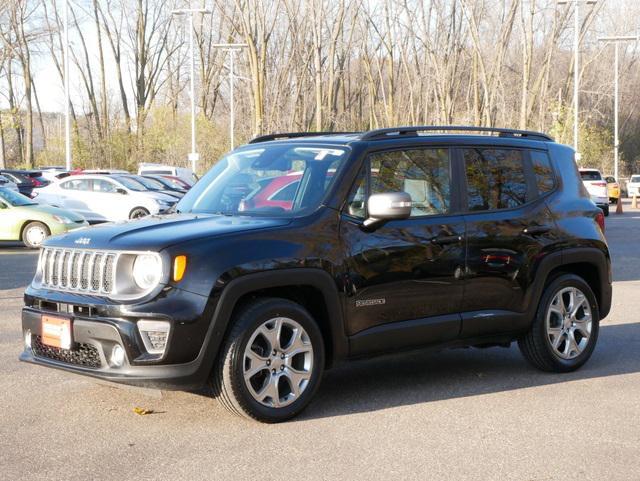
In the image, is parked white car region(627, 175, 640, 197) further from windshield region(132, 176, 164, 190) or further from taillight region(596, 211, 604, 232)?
taillight region(596, 211, 604, 232)

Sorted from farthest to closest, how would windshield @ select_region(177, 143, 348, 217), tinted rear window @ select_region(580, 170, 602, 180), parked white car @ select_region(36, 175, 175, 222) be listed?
tinted rear window @ select_region(580, 170, 602, 180) → parked white car @ select_region(36, 175, 175, 222) → windshield @ select_region(177, 143, 348, 217)

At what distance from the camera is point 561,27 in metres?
43.4

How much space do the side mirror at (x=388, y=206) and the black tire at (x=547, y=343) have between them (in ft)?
5.71

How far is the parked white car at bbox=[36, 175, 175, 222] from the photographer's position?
26.2m

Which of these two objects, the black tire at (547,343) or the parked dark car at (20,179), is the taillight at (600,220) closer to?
the black tire at (547,343)

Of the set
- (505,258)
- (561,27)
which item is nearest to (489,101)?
(561,27)

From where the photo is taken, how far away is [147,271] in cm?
565

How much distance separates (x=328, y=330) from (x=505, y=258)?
1.61 metres

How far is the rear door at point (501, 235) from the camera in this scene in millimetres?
6895

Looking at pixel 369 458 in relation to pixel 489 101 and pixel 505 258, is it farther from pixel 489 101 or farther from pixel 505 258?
pixel 489 101

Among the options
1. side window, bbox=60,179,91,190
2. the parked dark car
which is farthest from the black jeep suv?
the parked dark car

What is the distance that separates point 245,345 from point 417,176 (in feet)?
6.13

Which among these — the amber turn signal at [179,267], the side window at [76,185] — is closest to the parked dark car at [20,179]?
the side window at [76,185]

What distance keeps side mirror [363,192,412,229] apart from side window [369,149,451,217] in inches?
11.5
